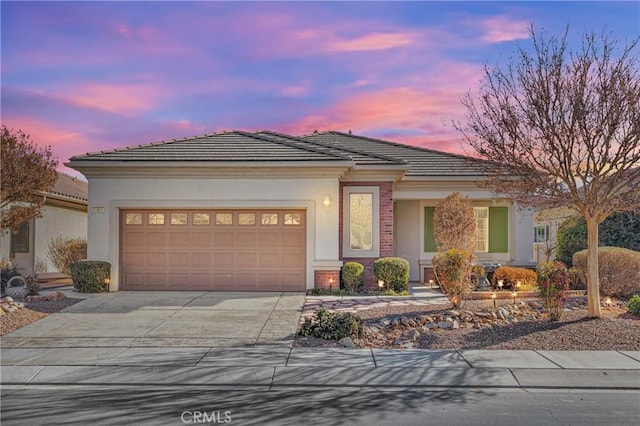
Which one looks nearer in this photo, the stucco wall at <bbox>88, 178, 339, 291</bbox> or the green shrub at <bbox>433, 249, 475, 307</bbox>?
the green shrub at <bbox>433, 249, 475, 307</bbox>

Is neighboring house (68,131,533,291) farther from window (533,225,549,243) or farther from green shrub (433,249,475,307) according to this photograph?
window (533,225,549,243)

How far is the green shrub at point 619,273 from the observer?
42.3 ft

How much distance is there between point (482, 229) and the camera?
18.1m

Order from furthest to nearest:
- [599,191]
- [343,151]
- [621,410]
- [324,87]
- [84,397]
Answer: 1. [343,151]
2. [324,87]
3. [599,191]
4. [84,397]
5. [621,410]

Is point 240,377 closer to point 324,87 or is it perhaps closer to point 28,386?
point 28,386

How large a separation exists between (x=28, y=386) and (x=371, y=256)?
1040 cm

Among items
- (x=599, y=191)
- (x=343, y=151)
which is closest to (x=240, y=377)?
(x=599, y=191)

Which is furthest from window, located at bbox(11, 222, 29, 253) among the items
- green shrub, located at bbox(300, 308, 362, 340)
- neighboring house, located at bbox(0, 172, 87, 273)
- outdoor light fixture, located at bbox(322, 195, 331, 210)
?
green shrub, located at bbox(300, 308, 362, 340)

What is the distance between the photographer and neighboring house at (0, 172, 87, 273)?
19094 mm

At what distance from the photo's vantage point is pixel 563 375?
706 centimetres

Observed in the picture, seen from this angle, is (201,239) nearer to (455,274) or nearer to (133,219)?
(133,219)

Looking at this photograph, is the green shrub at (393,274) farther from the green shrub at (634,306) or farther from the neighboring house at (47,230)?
the neighboring house at (47,230)

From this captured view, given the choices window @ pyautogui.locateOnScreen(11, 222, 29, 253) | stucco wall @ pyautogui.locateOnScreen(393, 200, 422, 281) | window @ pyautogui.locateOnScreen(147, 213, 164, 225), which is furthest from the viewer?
window @ pyautogui.locateOnScreen(11, 222, 29, 253)

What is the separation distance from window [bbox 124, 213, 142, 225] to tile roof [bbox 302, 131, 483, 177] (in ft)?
23.8
